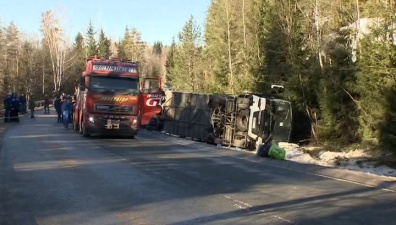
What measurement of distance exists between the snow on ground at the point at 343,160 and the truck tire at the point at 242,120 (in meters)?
1.93

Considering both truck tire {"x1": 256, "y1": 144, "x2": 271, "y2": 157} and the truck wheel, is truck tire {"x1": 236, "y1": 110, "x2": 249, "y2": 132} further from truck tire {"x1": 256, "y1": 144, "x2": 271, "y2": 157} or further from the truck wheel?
the truck wheel

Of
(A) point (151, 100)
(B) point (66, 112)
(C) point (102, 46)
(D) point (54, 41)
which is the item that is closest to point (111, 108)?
(A) point (151, 100)

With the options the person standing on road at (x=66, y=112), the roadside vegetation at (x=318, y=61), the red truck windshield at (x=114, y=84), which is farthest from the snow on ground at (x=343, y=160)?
the person standing on road at (x=66, y=112)

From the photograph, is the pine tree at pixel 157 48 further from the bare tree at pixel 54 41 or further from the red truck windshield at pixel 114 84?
the red truck windshield at pixel 114 84

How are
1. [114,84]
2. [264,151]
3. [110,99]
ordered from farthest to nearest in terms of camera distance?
[114,84], [110,99], [264,151]

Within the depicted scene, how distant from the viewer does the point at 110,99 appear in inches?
874

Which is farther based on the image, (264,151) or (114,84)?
(114,84)

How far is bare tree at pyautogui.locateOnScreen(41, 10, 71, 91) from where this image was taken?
264ft

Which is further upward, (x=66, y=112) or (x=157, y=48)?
(x=157, y=48)

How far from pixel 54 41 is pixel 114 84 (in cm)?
6288

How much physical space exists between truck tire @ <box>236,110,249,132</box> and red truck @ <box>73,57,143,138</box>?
4708 millimetres

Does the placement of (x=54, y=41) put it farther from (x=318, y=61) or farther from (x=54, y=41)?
(x=318, y=61)

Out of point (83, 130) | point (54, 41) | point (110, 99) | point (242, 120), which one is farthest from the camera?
point (54, 41)

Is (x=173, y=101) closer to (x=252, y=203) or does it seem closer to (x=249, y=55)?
(x=249, y=55)
